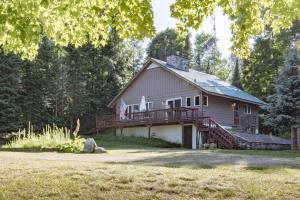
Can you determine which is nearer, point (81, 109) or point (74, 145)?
point (74, 145)

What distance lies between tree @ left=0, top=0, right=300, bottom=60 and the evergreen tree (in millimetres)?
23696

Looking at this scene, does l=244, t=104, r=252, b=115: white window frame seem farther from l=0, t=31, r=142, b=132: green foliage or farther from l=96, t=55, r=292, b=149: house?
l=0, t=31, r=142, b=132: green foliage

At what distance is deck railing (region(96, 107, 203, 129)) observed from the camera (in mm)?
26547

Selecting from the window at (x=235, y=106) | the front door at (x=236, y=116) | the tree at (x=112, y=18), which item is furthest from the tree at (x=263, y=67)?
the tree at (x=112, y=18)

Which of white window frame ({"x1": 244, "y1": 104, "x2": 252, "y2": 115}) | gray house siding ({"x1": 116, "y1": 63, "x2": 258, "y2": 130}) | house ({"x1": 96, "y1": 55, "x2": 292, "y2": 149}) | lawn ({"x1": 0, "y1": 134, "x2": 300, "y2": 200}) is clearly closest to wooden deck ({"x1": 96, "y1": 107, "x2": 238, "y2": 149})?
house ({"x1": 96, "y1": 55, "x2": 292, "y2": 149})

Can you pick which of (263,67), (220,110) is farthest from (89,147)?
(263,67)

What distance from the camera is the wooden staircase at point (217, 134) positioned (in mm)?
23406

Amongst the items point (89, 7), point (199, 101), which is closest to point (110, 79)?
Answer: point (199, 101)

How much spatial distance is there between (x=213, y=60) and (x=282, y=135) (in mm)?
31921

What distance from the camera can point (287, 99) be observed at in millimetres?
32156

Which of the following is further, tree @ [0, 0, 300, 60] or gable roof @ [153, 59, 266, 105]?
gable roof @ [153, 59, 266, 105]

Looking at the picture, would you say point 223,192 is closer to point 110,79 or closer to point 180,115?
point 180,115

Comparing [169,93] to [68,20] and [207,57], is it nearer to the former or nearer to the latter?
[68,20]

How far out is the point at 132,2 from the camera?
7.04 metres
